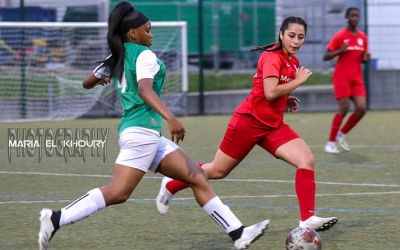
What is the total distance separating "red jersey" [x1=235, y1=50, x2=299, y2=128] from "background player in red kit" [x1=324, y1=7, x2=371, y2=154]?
6.46 m

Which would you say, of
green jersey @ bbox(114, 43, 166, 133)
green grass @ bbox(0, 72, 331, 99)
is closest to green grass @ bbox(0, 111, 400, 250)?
green jersey @ bbox(114, 43, 166, 133)

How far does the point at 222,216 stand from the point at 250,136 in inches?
45.9

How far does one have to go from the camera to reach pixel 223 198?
401 inches

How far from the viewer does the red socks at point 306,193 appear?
24.8 ft

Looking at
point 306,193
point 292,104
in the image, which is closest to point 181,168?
point 306,193

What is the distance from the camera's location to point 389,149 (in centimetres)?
1502

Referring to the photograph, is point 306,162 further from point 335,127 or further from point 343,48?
point 343,48

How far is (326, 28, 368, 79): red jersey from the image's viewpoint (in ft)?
48.1

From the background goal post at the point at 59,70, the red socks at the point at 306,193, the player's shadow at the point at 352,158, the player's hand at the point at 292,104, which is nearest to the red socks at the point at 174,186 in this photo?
the player's hand at the point at 292,104

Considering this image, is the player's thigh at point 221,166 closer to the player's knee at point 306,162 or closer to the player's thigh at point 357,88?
the player's knee at point 306,162

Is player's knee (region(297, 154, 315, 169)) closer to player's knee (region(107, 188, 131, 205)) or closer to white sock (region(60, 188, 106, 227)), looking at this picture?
player's knee (region(107, 188, 131, 205))

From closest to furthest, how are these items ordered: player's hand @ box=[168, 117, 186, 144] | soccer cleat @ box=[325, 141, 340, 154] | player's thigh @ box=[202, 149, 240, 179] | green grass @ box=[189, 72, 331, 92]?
player's hand @ box=[168, 117, 186, 144] < player's thigh @ box=[202, 149, 240, 179] < soccer cleat @ box=[325, 141, 340, 154] < green grass @ box=[189, 72, 331, 92]

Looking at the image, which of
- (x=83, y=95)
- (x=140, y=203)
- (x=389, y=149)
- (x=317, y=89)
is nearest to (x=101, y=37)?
(x=83, y=95)

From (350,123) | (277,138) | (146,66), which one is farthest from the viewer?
(350,123)
